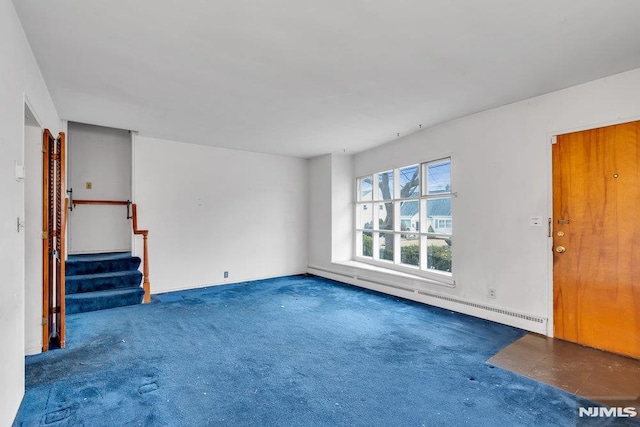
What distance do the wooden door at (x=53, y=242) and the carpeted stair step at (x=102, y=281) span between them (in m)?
1.05

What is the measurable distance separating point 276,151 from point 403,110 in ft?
9.69

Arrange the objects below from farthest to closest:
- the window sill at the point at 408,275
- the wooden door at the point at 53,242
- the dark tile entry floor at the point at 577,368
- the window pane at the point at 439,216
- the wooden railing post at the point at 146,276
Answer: the wooden railing post at the point at 146,276, the window pane at the point at 439,216, the window sill at the point at 408,275, the wooden door at the point at 53,242, the dark tile entry floor at the point at 577,368

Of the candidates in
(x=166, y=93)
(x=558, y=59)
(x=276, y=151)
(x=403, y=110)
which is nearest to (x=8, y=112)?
(x=166, y=93)

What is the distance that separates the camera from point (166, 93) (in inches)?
131

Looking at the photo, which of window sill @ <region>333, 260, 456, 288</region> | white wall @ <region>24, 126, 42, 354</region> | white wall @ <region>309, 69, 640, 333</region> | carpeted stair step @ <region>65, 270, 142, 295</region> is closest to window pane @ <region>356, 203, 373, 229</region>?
window sill @ <region>333, 260, 456, 288</region>

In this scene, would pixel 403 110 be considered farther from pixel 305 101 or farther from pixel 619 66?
pixel 619 66

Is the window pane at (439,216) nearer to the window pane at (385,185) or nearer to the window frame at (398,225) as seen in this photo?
the window frame at (398,225)

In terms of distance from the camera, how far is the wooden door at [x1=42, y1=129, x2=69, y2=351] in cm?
294

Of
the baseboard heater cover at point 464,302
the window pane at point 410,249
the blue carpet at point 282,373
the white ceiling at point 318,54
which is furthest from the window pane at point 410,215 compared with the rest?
the white ceiling at point 318,54

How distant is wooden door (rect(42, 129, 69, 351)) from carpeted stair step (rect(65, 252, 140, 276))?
1309mm

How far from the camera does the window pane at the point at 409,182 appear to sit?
5.00 m

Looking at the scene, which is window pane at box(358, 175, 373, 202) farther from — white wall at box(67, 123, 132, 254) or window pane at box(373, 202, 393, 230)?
white wall at box(67, 123, 132, 254)

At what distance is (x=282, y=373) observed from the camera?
2570mm

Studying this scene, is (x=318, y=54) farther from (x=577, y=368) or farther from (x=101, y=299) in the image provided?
(x=101, y=299)
